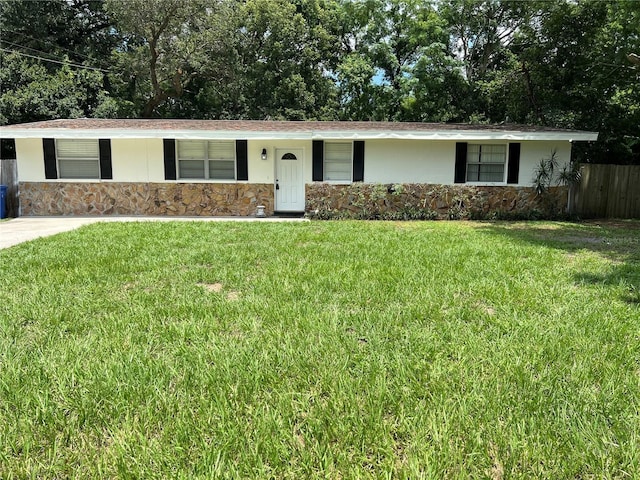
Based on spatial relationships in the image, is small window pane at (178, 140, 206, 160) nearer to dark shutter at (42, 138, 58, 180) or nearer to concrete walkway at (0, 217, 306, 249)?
concrete walkway at (0, 217, 306, 249)

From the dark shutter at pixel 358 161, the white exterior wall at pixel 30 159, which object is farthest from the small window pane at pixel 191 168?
the dark shutter at pixel 358 161

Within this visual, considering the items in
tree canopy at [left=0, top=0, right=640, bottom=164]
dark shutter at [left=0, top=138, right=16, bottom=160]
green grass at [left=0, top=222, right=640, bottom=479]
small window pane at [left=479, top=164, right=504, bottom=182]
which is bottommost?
green grass at [left=0, top=222, right=640, bottom=479]

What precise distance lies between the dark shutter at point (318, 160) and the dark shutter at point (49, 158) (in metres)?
8.04

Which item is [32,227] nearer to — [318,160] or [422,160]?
[318,160]

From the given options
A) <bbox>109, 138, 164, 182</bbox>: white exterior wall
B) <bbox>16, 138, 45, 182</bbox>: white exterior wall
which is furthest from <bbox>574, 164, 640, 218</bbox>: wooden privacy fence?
<bbox>16, 138, 45, 182</bbox>: white exterior wall

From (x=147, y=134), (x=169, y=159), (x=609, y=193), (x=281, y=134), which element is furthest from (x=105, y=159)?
(x=609, y=193)

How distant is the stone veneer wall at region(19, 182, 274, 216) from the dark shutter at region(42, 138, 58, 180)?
0.28 metres

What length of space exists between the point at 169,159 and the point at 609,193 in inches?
552

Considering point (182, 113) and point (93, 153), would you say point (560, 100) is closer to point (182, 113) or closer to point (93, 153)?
point (93, 153)

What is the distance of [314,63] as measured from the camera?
25.2 meters

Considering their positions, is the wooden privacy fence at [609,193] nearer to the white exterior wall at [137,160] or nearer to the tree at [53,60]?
the white exterior wall at [137,160]

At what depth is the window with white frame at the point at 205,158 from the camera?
1338cm

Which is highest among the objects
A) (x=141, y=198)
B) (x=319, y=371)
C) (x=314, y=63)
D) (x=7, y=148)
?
(x=314, y=63)

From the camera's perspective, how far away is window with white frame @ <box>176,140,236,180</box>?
13383 mm
